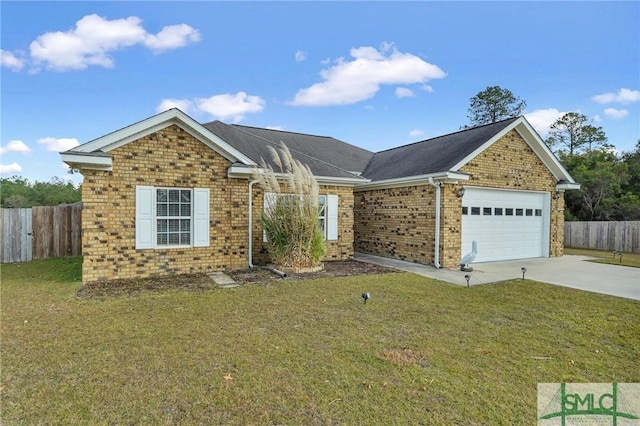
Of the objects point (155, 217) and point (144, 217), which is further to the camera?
point (155, 217)

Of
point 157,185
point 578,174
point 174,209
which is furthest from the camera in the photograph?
point 578,174

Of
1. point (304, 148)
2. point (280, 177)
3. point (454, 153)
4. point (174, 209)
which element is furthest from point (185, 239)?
point (454, 153)

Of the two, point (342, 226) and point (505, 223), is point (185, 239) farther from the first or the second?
point (505, 223)

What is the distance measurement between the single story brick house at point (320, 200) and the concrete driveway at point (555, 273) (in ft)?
2.46

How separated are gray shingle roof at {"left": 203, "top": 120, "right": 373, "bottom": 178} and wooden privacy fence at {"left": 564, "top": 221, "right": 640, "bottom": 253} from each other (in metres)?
10.7

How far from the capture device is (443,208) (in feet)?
33.0

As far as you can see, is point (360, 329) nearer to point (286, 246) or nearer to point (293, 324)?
point (293, 324)

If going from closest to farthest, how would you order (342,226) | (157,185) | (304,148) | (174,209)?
(157,185), (174,209), (342,226), (304,148)

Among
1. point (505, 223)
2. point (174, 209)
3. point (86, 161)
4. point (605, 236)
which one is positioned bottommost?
point (605, 236)

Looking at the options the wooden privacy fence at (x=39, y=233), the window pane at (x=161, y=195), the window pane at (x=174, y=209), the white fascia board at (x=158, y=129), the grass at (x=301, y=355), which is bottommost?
the grass at (x=301, y=355)

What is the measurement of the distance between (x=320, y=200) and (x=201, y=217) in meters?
3.88

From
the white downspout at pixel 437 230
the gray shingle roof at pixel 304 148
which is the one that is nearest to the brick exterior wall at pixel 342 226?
the gray shingle roof at pixel 304 148
